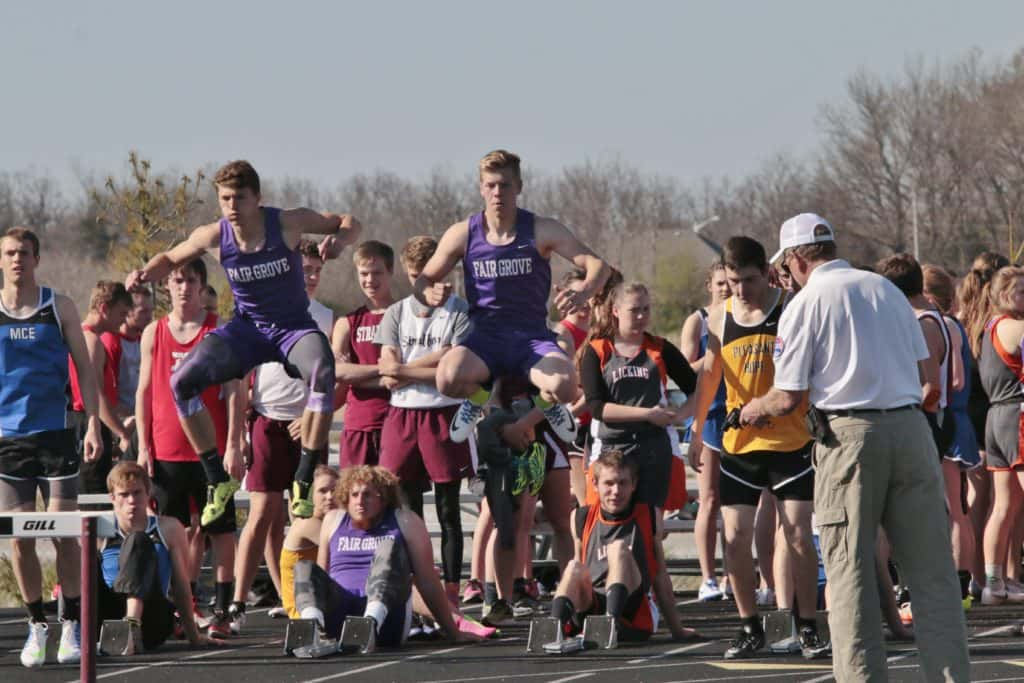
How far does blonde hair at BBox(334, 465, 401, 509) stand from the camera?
8.87m

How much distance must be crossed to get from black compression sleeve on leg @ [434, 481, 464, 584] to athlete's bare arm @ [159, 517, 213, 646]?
4.81 ft

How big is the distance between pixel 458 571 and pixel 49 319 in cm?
272

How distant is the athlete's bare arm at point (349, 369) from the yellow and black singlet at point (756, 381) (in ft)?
7.52

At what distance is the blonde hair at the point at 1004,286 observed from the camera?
A: 979 cm

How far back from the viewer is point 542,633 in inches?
334

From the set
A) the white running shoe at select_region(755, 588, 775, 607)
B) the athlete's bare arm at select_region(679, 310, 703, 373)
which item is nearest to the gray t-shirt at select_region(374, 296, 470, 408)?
the athlete's bare arm at select_region(679, 310, 703, 373)

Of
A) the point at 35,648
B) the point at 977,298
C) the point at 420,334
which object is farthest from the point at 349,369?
the point at 977,298

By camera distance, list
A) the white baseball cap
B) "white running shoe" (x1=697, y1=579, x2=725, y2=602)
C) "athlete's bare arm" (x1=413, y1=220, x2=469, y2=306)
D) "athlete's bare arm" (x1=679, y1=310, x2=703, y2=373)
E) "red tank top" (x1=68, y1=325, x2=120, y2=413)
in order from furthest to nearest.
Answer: "red tank top" (x1=68, y1=325, x2=120, y2=413) → "white running shoe" (x1=697, y1=579, x2=725, y2=602) → "athlete's bare arm" (x1=679, y1=310, x2=703, y2=373) → "athlete's bare arm" (x1=413, y1=220, x2=469, y2=306) → the white baseball cap

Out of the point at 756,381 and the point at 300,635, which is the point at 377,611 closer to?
the point at 300,635

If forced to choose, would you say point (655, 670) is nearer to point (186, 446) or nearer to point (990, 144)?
point (186, 446)

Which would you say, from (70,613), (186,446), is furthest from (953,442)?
(70,613)

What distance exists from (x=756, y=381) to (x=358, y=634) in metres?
2.50

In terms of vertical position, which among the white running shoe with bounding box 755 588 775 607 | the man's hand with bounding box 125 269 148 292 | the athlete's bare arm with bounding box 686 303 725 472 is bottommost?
the white running shoe with bounding box 755 588 775 607

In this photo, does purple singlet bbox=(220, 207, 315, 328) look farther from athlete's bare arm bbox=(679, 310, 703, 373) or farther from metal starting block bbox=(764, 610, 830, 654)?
metal starting block bbox=(764, 610, 830, 654)
